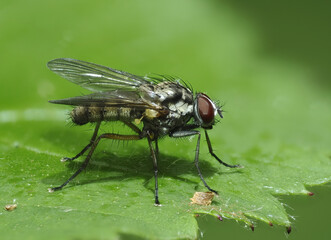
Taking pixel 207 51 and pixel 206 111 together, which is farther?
pixel 207 51

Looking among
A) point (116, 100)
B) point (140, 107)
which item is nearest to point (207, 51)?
point (140, 107)

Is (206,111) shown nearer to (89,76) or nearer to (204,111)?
(204,111)

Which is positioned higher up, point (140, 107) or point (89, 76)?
point (89, 76)

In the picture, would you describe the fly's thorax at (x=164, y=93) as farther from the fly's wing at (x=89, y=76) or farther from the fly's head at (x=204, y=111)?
the fly's wing at (x=89, y=76)

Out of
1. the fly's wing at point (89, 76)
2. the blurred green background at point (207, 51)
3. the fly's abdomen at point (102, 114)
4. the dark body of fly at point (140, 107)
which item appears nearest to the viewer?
the dark body of fly at point (140, 107)

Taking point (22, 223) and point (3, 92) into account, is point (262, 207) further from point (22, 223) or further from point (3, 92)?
point (3, 92)

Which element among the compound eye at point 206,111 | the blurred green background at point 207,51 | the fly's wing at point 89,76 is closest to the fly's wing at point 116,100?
the fly's wing at point 89,76

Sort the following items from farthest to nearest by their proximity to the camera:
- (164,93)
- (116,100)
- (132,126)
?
(132,126) → (164,93) → (116,100)

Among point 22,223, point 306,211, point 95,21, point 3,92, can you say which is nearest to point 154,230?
point 22,223
